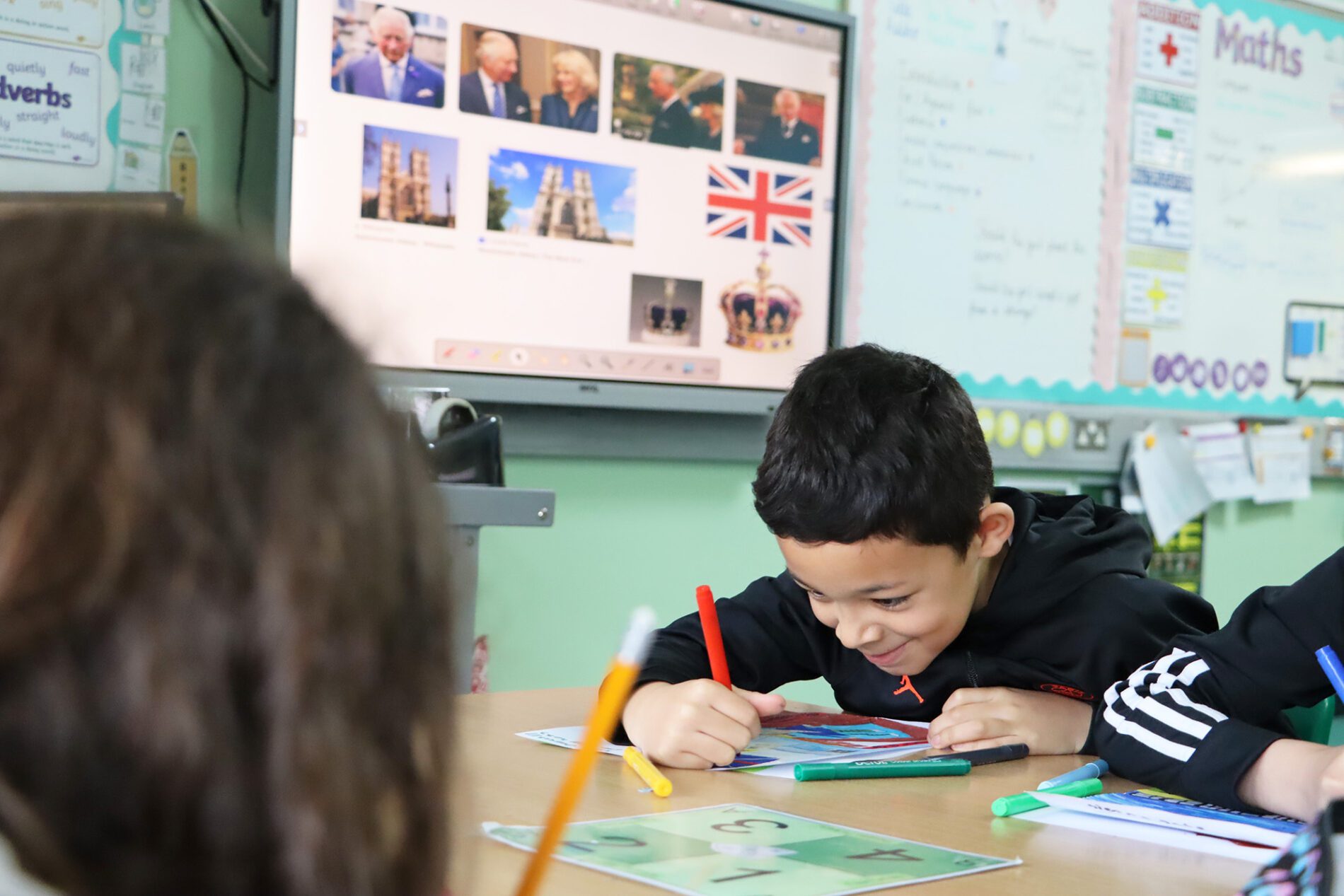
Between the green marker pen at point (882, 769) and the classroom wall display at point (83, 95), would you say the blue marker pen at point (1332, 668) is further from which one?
the classroom wall display at point (83, 95)

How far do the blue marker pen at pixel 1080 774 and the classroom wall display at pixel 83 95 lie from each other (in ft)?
4.67

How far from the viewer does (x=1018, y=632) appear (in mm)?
1266

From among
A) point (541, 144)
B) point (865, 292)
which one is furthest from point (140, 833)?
point (865, 292)

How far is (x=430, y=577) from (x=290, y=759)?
0.18ft

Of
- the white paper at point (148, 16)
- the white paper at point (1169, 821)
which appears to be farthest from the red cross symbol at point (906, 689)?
the white paper at point (148, 16)

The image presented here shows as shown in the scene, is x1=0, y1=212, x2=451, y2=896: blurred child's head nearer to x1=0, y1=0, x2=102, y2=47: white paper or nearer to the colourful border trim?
x1=0, y1=0, x2=102, y2=47: white paper

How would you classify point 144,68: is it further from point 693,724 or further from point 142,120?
point 693,724

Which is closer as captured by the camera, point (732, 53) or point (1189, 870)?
point (1189, 870)

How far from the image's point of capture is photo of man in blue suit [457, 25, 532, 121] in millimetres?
1945

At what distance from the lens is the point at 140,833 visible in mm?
262

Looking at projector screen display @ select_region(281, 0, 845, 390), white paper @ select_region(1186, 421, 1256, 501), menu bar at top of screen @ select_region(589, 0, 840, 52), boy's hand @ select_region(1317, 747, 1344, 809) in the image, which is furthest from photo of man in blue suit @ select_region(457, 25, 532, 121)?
white paper @ select_region(1186, 421, 1256, 501)

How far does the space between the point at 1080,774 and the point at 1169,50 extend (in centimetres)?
221

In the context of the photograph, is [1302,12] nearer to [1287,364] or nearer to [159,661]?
[1287,364]

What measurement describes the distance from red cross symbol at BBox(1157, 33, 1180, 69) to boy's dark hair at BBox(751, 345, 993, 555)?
1848 millimetres
